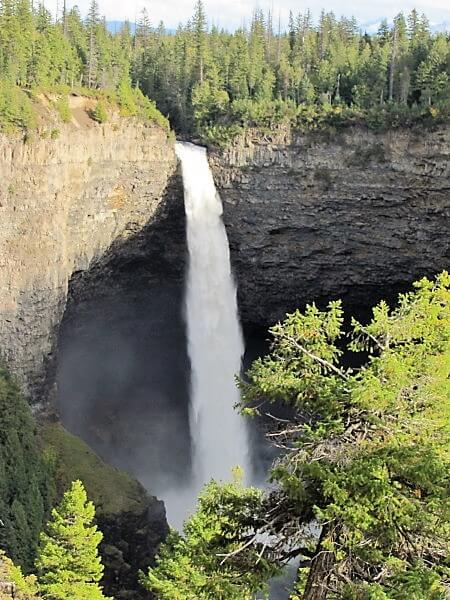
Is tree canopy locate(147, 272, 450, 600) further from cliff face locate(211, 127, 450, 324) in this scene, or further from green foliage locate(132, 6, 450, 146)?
green foliage locate(132, 6, 450, 146)

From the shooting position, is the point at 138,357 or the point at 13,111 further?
the point at 138,357

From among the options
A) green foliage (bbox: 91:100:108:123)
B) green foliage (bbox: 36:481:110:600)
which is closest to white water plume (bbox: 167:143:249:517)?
green foliage (bbox: 91:100:108:123)

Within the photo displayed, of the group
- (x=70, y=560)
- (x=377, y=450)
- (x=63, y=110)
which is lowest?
(x=70, y=560)

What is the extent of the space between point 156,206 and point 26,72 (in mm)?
8728

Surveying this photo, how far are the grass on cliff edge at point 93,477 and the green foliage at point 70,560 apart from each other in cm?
933

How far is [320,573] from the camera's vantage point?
7.83 meters

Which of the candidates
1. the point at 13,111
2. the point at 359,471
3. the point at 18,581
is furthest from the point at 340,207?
the point at 359,471

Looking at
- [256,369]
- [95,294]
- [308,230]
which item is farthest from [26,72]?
[256,369]

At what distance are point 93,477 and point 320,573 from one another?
71.8 feet

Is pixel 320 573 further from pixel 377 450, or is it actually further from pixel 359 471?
pixel 377 450

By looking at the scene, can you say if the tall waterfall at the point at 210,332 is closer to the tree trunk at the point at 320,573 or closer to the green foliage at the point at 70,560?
the green foliage at the point at 70,560

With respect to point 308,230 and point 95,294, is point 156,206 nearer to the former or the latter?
point 95,294

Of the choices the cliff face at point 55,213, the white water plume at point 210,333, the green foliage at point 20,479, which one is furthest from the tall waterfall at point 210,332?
the green foliage at point 20,479

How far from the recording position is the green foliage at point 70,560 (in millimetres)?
16750
